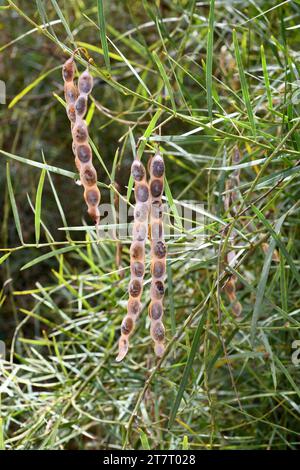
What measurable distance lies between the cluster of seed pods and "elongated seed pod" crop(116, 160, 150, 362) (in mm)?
21

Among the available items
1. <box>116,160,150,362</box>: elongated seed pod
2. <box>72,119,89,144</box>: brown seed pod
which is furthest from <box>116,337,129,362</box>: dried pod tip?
<box>72,119,89,144</box>: brown seed pod

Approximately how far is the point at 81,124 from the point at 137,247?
0.07 metres

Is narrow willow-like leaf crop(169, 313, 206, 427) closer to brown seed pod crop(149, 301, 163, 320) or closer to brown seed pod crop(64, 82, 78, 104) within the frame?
brown seed pod crop(149, 301, 163, 320)

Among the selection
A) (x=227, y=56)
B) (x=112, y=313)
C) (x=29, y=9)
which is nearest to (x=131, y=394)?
(x=112, y=313)

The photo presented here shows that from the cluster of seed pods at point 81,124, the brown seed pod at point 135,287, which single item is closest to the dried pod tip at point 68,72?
the cluster of seed pods at point 81,124

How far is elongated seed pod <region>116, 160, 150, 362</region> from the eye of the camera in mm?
414

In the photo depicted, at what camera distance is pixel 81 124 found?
416 millimetres

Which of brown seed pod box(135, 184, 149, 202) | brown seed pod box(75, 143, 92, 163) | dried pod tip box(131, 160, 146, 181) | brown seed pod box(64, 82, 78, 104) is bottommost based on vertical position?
brown seed pod box(135, 184, 149, 202)

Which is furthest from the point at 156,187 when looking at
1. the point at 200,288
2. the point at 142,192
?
the point at 200,288

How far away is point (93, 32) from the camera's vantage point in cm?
125

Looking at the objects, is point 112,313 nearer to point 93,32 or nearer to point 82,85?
point 82,85

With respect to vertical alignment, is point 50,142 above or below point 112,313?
above
